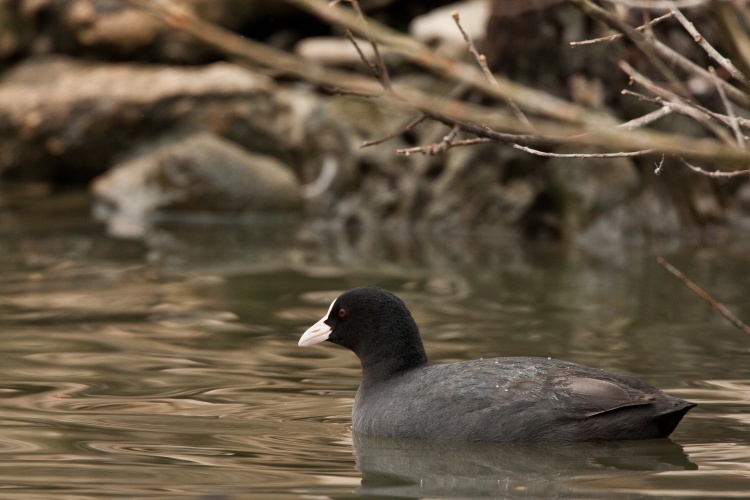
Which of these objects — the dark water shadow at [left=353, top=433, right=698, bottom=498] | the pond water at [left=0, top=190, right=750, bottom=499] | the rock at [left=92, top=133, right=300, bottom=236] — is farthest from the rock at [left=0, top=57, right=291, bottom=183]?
the dark water shadow at [left=353, top=433, right=698, bottom=498]

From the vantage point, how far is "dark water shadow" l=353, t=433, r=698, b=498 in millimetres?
4969

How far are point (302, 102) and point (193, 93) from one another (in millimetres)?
1616

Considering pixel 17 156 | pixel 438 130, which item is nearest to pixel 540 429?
pixel 438 130

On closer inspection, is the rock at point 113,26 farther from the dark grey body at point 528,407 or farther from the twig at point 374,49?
the twig at point 374,49

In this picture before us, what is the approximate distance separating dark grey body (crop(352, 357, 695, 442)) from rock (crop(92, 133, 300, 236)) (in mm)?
10742

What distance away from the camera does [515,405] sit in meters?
5.63

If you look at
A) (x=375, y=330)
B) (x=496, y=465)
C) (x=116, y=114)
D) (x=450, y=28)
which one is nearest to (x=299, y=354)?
(x=375, y=330)

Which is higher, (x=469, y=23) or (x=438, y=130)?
(x=469, y=23)

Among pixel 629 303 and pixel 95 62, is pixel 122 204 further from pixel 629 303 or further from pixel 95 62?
pixel 629 303

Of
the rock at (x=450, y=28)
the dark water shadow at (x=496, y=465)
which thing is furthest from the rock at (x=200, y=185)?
the dark water shadow at (x=496, y=465)

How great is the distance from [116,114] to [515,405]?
14.1 m

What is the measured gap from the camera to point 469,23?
53.0 ft

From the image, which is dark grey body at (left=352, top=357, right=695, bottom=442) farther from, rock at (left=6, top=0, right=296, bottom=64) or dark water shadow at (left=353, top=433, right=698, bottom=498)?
rock at (left=6, top=0, right=296, bottom=64)

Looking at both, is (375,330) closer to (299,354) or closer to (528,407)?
(528,407)
